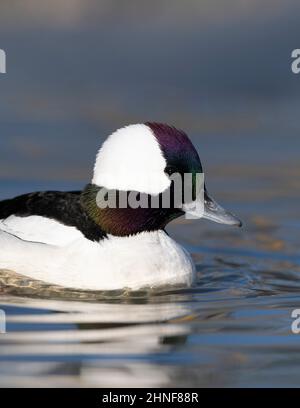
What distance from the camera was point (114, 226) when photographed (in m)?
10.4

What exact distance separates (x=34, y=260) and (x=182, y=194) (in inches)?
48.6

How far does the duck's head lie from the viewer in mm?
10102

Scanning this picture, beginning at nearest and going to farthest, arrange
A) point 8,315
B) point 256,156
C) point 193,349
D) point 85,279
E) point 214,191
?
point 193,349 → point 8,315 → point 85,279 → point 214,191 → point 256,156

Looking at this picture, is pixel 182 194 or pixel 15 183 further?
pixel 15 183

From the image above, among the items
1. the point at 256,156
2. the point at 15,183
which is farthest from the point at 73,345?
the point at 256,156

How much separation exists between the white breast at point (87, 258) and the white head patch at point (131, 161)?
0.48m

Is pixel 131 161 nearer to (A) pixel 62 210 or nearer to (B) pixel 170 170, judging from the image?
(B) pixel 170 170

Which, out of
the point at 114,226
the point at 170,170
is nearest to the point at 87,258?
the point at 114,226

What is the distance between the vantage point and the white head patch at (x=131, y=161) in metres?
10.1

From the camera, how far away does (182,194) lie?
1034cm

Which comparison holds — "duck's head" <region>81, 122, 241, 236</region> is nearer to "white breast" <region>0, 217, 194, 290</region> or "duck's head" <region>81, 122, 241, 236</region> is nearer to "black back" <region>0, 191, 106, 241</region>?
"black back" <region>0, 191, 106, 241</region>

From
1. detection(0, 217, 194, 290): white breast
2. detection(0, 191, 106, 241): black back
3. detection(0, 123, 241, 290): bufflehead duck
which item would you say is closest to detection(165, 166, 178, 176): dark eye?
detection(0, 123, 241, 290): bufflehead duck
